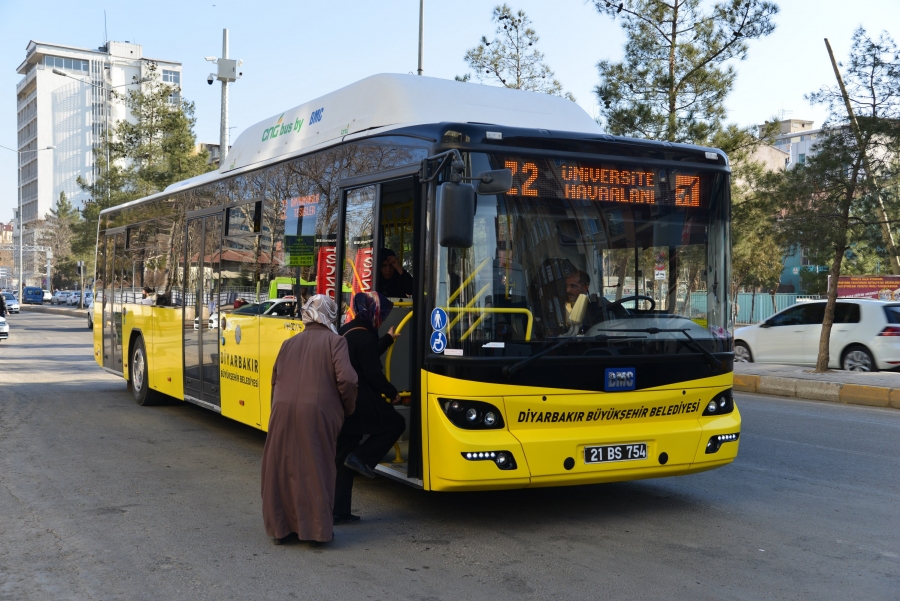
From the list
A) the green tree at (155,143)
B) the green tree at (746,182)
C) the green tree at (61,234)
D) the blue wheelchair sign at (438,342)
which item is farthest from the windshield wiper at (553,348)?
the green tree at (61,234)

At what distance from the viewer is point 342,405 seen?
19.3ft

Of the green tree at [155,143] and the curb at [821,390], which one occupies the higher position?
the green tree at [155,143]

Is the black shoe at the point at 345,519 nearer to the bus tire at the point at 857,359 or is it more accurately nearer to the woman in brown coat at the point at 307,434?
the woman in brown coat at the point at 307,434

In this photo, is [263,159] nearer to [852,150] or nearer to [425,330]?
[425,330]

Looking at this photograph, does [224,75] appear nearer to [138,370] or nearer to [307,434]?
[138,370]

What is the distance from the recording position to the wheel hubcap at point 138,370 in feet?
41.4

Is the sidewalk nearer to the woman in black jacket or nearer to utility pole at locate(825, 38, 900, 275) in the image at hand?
utility pole at locate(825, 38, 900, 275)

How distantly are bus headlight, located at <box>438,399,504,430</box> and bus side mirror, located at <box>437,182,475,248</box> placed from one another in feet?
3.30

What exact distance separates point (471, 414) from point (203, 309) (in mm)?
5113

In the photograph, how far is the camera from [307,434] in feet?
18.6

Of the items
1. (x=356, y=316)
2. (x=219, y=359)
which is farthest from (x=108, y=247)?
(x=356, y=316)

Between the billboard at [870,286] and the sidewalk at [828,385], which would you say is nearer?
the sidewalk at [828,385]

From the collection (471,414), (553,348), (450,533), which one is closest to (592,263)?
(553,348)

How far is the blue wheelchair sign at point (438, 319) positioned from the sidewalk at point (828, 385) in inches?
401
